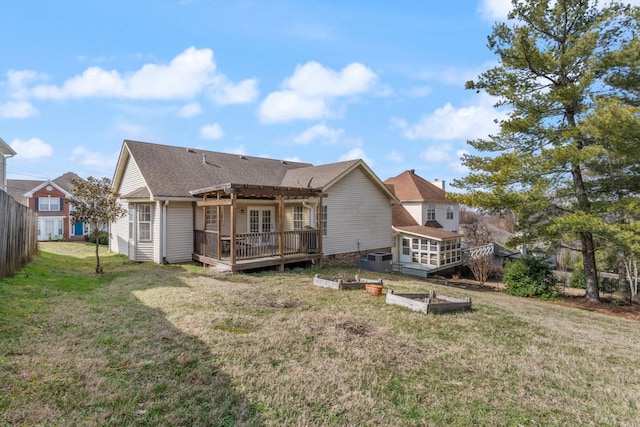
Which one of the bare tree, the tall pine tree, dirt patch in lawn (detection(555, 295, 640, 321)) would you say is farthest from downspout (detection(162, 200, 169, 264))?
dirt patch in lawn (detection(555, 295, 640, 321))

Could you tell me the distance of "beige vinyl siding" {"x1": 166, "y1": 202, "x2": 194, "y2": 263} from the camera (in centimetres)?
1440

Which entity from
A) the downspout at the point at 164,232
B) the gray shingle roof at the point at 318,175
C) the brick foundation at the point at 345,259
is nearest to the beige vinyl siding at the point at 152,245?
the downspout at the point at 164,232

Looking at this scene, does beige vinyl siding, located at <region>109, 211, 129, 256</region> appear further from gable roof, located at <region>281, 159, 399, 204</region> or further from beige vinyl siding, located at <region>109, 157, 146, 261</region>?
gable roof, located at <region>281, 159, 399, 204</region>

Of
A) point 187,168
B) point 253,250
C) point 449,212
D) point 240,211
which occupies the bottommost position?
point 253,250

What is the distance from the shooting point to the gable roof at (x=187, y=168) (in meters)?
14.8

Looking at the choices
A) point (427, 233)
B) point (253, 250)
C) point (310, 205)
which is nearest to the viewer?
point (253, 250)

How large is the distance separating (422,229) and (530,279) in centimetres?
960

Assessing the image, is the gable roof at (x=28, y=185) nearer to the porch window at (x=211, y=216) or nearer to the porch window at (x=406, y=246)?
the porch window at (x=211, y=216)

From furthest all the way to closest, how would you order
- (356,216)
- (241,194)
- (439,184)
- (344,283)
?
(439,184) < (356,216) < (241,194) < (344,283)

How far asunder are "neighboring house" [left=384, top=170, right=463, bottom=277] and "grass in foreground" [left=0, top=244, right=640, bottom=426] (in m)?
13.7

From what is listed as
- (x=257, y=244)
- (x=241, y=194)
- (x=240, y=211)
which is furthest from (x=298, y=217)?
(x=241, y=194)

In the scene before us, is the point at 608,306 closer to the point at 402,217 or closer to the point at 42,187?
the point at 402,217

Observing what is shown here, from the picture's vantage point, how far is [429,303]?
768 centimetres

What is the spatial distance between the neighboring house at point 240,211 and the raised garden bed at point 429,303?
6211mm
